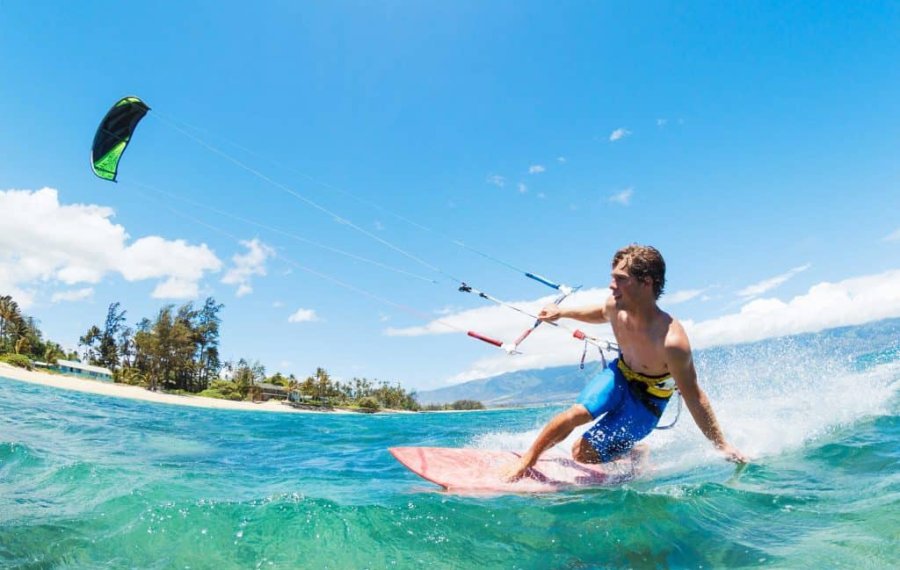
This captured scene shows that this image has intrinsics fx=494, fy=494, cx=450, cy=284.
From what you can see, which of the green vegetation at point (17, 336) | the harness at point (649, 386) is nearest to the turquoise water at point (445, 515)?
the harness at point (649, 386)

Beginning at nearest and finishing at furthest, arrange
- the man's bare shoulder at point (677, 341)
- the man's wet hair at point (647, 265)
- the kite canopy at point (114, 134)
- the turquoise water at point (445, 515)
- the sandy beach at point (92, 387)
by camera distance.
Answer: the turquoise water at point (445, 515), the man's bare shoulder at point (677, 341), the man's wet hair at point (647, 265), the kite canopy at point (114, 134), the sandy beach at point (92, 387)

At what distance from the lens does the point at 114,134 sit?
1104cm

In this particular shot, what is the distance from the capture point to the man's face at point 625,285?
4.77 metres

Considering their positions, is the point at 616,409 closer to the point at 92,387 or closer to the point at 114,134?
the point at 114,134

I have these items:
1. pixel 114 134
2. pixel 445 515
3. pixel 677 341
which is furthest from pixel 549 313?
pixel 114 134

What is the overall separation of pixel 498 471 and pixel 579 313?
207 cm

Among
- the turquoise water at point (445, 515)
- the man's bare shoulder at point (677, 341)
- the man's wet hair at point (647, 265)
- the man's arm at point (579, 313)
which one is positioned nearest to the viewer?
the turquoise water at point (445, 515)

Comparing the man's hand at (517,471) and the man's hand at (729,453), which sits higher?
the man's hand at (729,453)

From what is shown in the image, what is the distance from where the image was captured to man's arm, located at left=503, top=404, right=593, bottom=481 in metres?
4.77

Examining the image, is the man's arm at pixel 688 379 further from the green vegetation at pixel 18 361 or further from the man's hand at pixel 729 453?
the green vegetation at pixel 18 361

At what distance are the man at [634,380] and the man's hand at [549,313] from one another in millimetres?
944

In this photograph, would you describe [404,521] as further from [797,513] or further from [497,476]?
[797,513]

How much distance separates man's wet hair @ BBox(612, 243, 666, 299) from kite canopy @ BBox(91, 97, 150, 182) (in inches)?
429

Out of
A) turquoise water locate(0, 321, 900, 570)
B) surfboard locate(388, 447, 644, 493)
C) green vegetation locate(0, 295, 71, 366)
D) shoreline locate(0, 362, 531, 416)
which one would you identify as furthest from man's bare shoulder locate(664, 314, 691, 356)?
green vegetation locate(0, 295, 71, 366)
